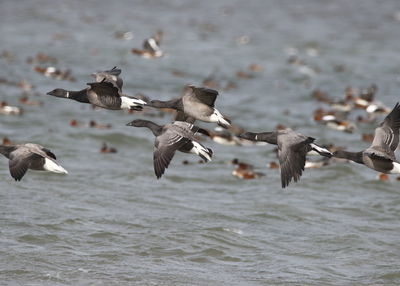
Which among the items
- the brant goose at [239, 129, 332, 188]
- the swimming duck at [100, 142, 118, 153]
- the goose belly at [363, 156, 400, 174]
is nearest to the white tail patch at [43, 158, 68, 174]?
the brant goose at [239, 129, 332, 188]

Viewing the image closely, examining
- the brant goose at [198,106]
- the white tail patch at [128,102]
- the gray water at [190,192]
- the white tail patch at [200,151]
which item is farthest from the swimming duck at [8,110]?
the white tail patch at [200,151]

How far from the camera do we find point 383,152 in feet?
44.2

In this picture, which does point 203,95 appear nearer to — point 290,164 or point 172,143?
point 172,143

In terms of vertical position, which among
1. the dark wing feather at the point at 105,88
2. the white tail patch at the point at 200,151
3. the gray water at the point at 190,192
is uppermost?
the dark wing feather at the point at 105,88

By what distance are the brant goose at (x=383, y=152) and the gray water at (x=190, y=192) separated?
1.78 meters

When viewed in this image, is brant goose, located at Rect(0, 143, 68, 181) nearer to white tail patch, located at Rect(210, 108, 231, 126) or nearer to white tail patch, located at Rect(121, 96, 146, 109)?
white tail patch, located at Rect(121, 96, 146, 109)

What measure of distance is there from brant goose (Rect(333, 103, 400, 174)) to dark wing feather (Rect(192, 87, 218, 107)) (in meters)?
2.05

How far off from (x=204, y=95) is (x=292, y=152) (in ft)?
5.54

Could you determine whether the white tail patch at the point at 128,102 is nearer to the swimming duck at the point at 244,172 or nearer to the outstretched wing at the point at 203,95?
the outstretched wing at the point at 203,95

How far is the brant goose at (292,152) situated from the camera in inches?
488

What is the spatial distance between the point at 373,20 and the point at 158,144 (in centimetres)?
3109

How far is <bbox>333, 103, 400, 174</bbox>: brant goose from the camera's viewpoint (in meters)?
13.2

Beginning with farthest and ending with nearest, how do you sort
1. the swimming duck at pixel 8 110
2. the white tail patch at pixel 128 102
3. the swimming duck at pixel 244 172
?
the swimming duck at pixel 8 110
the swimming duck at pixel 244 172
the white tail patch at pixel 128 102

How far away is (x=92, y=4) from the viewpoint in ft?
143
